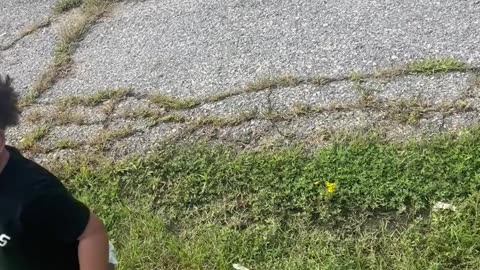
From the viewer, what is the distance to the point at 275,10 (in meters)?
4.46

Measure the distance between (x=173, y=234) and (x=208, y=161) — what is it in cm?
41

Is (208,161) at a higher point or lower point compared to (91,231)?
lower

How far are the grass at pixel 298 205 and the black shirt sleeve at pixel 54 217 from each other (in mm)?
1046

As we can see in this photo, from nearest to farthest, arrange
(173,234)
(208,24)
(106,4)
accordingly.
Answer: (173,234) < (208,24) < (106,4)

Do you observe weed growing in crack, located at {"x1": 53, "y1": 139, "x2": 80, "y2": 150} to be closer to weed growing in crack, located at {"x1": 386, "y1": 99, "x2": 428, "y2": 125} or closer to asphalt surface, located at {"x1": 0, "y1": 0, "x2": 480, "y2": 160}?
asphalt surface, located at {"x1": 0, "y1": 0, "x2": 480, "y2": 160}

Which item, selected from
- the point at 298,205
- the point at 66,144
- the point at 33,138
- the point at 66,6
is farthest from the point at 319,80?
the point at 66,6

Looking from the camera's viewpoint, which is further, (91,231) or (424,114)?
(424,114)

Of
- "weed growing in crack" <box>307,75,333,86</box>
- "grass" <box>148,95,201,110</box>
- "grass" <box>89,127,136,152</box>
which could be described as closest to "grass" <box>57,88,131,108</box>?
"grass" <box>148,95,201,110</box>

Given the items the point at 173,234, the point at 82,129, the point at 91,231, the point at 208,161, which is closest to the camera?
the point at 91,231

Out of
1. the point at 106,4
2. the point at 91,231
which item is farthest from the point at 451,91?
the point at 106,4

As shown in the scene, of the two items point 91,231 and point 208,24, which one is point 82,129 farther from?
point 91,231

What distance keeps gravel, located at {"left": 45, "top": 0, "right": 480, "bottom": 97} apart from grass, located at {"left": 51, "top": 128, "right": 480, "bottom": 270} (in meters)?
0.65

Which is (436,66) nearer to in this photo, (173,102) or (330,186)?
(330,186)

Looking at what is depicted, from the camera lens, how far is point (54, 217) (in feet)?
6.15
